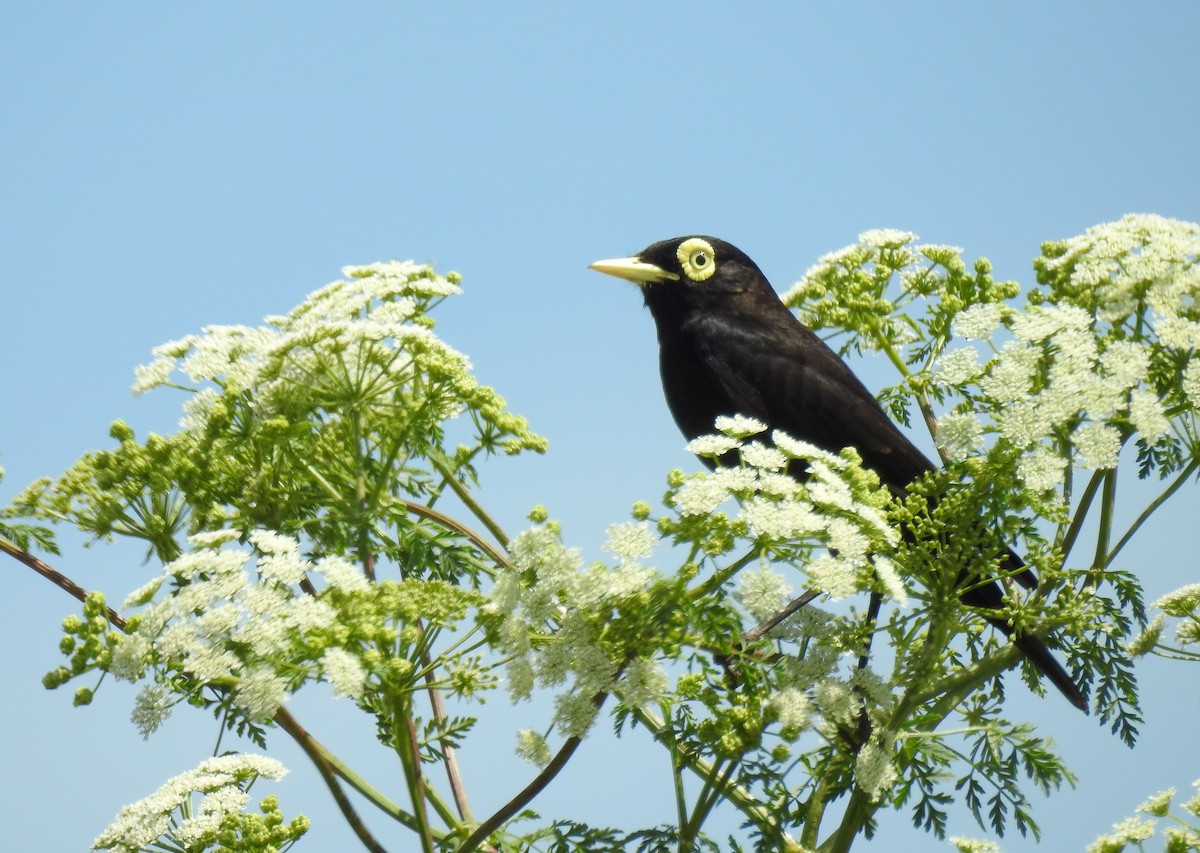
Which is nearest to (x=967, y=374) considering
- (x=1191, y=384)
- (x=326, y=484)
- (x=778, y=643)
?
(x=1191, y=384)

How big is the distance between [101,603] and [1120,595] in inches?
96.2

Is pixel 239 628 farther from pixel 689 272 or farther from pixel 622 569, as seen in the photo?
pixel 689 272

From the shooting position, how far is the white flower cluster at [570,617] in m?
2.29

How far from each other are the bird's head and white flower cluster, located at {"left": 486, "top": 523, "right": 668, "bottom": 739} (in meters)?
2.67

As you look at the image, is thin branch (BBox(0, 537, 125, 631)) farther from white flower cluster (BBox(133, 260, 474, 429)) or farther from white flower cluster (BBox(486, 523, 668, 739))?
white flower cluster (BBox(486, 523, 668, 739))

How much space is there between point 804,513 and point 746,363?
2303 millimetres

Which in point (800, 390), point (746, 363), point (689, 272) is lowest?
point (800, 390)

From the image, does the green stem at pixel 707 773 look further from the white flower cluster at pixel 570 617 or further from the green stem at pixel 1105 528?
the green stem at pixel 1105 528

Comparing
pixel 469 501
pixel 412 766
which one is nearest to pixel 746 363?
pixel 469 501

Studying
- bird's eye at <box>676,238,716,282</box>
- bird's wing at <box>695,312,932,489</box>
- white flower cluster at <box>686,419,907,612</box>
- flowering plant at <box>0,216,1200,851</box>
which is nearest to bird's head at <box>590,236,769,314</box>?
bird's eye at <box>676,238,716,282</box>

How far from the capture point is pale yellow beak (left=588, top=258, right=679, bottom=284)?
4918 mm

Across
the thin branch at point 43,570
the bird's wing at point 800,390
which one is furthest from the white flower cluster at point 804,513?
the bird's wing at point 800,390

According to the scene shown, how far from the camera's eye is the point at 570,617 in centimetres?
232

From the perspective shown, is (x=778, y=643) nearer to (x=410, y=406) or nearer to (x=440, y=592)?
(x=440, y=592)
